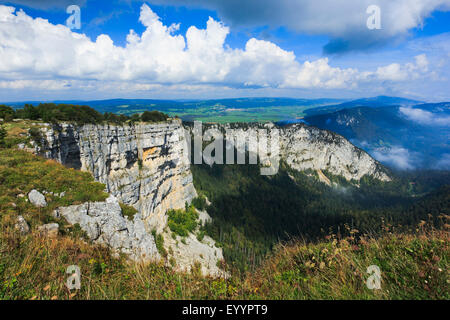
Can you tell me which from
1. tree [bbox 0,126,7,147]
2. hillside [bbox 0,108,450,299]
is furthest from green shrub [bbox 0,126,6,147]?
hillside [bbox 0,108,450,299]

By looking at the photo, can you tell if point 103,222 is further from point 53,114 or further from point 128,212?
point 53,114

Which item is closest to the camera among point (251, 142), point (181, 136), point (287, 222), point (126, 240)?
point (126, 240)

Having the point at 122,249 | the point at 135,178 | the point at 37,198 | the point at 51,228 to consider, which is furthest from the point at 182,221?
the point at 51,228

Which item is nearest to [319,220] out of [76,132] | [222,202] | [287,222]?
[287,222]

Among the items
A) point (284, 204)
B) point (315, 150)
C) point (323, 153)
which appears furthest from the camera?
point (323, 153)

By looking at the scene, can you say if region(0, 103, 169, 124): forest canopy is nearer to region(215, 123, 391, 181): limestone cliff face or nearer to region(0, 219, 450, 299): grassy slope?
region(0, 219, 450, 299): grassy slope

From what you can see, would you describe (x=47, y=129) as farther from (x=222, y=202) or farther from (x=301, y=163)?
(x=301, y=163)
